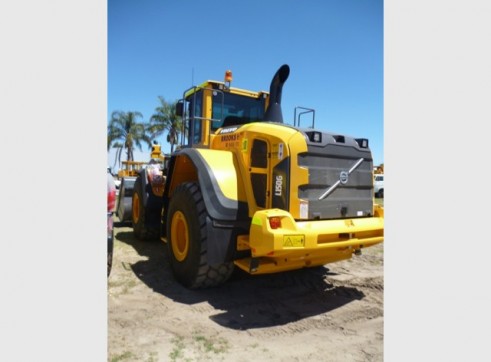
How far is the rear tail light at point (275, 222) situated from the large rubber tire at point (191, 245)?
31.7 inches

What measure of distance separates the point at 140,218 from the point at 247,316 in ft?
11.7

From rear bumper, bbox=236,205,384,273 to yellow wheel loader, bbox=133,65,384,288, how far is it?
0.03 feet

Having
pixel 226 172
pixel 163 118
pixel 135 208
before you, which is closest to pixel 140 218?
pixel 135 208

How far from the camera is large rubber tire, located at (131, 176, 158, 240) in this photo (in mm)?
6613

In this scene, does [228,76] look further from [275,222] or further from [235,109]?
[275,222]

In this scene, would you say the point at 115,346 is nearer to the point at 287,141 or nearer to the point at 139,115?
the point at 287,141

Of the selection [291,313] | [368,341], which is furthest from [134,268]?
[368,341]

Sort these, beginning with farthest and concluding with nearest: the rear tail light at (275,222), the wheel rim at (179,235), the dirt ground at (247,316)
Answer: the wheel rim at (179,235) < the rear tail light at (275,222) < the dirt ground at (247,316)

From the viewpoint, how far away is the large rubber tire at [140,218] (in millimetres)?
6613

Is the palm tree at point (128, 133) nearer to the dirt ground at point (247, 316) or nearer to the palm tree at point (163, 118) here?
the palm tree at point (163, 118)

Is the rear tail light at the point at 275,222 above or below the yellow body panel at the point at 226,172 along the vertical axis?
below

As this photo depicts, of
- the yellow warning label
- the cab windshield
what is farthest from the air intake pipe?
the yellow warning label

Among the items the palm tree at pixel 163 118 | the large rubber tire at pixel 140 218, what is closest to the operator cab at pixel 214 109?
the large rubber tire at pixel 140 218

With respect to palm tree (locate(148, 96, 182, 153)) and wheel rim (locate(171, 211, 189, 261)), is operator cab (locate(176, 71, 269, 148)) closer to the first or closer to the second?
wheel rim (locate(171, 211, 189, 261))
